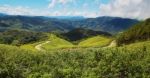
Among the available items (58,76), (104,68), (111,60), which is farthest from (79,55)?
(58,76)

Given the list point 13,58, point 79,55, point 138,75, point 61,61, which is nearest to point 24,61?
point 13,58

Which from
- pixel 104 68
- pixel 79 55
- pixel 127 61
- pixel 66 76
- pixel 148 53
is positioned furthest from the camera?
pixel 79 55

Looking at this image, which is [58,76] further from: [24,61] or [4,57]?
[4,57]

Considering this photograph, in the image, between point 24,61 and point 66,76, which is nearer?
point 66,76

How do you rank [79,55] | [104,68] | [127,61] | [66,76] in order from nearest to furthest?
[66,76] < [104,68] < [127,61] < [79,55]

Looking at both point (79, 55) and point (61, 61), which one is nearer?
point (61, 61)

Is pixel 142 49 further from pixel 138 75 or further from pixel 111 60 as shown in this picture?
pixel 138 75
